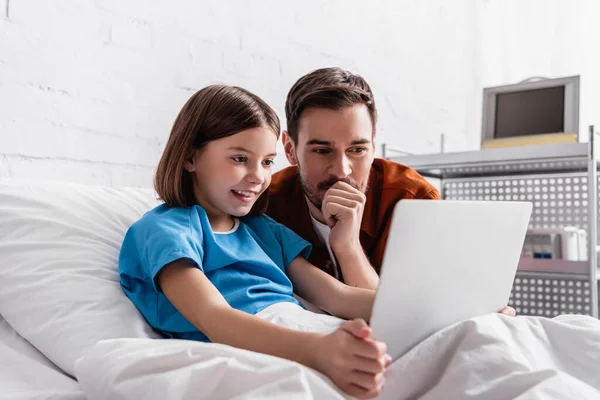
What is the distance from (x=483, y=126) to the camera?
2238 millimetres

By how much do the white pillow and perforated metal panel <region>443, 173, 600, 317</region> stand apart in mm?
1436

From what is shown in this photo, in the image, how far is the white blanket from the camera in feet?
1.99

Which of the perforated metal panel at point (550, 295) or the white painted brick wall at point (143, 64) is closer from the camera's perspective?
the white painted brick wall at point (143, 64)

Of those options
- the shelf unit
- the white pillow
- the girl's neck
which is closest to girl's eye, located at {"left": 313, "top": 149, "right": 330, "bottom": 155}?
the girl's neck

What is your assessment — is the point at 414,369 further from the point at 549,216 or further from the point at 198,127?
the point at 549,216

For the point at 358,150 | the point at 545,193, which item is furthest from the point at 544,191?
the point at 358,150

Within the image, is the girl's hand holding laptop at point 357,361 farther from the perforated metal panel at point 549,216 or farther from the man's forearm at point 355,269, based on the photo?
the perforated metal panel at point 549,216

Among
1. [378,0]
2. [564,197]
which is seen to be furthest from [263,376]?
[378,0]

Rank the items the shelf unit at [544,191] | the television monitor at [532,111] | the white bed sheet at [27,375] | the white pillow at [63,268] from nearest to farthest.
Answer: the white bed sheet at [27,375] → the white pillow at [63,268] → the shelf unit at [544,191] → the television monitor at [532,111]

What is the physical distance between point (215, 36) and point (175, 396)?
48.8 inches

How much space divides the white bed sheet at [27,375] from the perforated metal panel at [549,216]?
1550 mm

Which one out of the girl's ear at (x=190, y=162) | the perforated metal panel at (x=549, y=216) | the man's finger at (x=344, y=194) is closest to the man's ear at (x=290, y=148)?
the man's finger at (x=344, y=194)

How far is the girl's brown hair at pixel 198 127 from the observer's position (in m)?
1.04

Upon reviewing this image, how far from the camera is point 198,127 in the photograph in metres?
1.05
